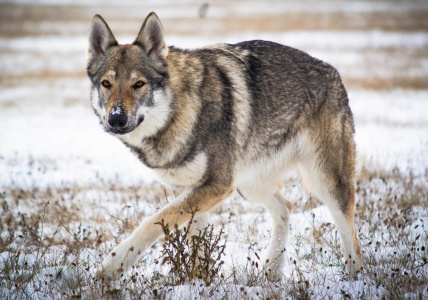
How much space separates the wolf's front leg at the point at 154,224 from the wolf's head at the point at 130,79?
70cm

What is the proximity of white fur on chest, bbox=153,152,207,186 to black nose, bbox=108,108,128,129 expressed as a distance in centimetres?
61

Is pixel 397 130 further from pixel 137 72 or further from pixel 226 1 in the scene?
pixel 226 1

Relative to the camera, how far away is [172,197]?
254 inches

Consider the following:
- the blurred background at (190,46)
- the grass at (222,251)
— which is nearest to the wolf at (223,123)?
the grass at (222,251)

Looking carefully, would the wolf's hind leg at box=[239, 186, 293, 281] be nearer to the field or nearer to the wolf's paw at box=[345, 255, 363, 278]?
the field

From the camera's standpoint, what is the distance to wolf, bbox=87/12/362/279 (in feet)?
12.1

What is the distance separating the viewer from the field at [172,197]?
3.53 m

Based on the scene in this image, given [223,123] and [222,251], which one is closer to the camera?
[222,251]

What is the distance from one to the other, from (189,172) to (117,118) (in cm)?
77

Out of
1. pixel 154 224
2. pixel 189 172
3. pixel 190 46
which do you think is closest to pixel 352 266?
pixel 189 172

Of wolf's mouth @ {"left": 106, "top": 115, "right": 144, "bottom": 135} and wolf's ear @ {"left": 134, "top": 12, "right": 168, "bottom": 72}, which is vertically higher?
wolf's ear @ {"left": 134, "top": 12, "right": 168, "bottom": 72}

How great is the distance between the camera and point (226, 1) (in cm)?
4762

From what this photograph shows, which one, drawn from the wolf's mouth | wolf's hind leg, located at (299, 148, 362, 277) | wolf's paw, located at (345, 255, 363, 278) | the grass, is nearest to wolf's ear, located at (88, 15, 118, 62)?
the wolf's mouth

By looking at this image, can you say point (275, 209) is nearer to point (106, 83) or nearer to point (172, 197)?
point (172, 197)
